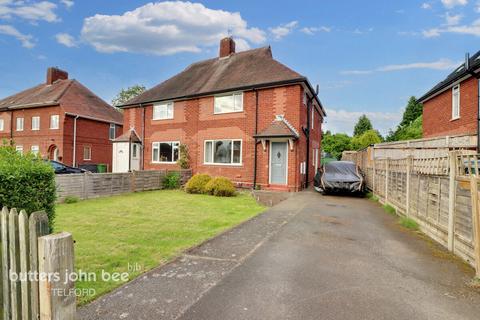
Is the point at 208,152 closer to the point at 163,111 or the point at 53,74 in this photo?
the point at 163,111

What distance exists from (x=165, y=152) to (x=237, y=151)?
6.36 m

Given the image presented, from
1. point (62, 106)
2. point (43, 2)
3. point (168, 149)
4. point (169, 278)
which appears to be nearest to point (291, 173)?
point (168, 149)

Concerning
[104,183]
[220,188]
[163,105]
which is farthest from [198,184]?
[163,105]

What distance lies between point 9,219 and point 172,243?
3.62 m

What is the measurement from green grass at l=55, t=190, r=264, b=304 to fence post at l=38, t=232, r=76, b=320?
152 cm

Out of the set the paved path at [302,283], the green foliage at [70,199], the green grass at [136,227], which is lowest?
the green grass at [136,227]

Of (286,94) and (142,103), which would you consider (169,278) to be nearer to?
(286,94)

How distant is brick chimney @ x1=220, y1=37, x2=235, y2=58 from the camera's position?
20500 millimetres

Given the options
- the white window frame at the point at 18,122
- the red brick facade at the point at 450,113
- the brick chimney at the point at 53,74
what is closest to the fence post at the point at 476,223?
the red brick facade at the point at 450,113

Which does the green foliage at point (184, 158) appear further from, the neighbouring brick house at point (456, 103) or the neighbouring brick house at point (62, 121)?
the neighbouring brick house at point (456, 103)

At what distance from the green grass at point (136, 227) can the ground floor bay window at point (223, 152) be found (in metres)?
5.01

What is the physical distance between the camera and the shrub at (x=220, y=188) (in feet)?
43.4

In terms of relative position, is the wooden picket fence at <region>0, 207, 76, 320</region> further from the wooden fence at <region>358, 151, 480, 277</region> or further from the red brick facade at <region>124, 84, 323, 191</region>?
the red brick facade at <region>124, 84, 323, 191</region>

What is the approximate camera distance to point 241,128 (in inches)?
639
